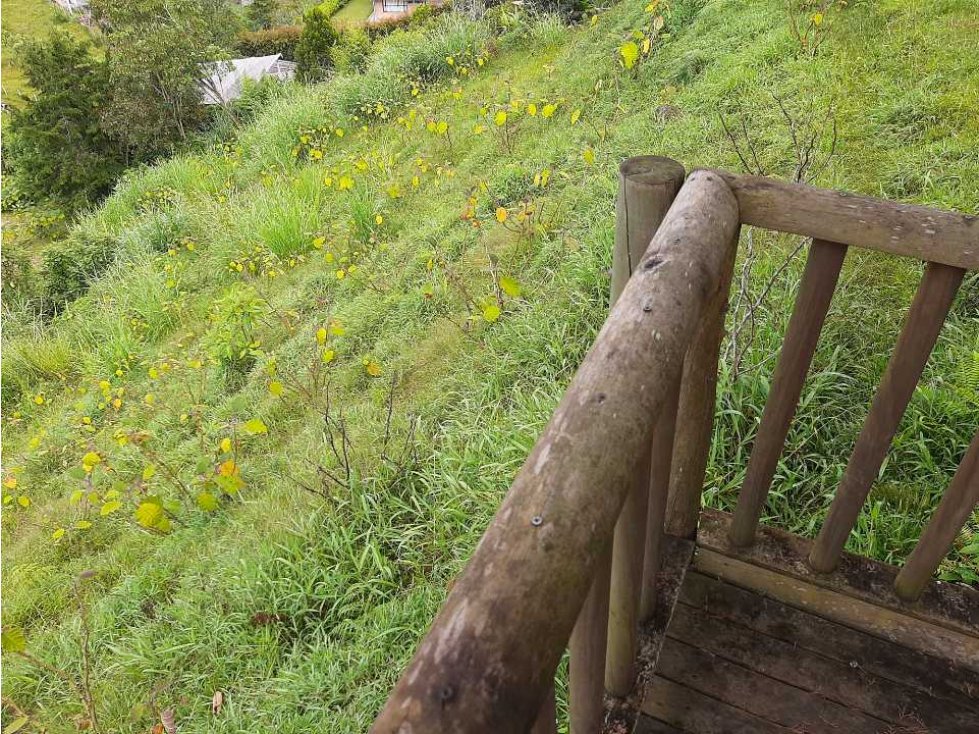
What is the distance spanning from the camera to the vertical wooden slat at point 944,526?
1422 millimetres

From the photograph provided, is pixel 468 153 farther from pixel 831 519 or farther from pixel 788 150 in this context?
pixel 831 519

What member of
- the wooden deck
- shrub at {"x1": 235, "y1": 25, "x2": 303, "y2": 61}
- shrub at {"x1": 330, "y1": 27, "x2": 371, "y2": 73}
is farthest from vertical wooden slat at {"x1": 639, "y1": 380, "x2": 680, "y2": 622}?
shrub at {"x1": 235, "y1": 25, "x2": 303, "y2": 61}

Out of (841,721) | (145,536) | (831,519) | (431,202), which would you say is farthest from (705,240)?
(431,202)

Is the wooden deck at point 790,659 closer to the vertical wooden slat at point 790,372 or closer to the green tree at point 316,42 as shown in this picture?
the vertical wooden slat at point 790,372

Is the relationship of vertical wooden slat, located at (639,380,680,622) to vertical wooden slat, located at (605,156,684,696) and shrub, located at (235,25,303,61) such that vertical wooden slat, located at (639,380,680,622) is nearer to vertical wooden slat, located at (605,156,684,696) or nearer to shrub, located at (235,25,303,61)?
vertical wooden slat, located at (605,156,684,696)

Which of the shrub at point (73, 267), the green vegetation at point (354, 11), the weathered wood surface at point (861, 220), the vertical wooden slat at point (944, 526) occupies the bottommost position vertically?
the green vegetation at point (354, 11)

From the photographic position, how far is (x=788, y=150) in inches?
159

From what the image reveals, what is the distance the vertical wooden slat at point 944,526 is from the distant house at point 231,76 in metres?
14.8

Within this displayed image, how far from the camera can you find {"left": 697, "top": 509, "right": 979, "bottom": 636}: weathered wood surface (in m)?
1.65

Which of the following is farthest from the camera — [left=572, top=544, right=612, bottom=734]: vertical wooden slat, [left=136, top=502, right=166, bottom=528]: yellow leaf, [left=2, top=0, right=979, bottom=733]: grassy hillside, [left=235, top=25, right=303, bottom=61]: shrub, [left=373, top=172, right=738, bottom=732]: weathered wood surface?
[left=235, top=25, right=303, bottom=61]: shrub

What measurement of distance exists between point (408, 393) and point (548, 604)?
3.65 meters

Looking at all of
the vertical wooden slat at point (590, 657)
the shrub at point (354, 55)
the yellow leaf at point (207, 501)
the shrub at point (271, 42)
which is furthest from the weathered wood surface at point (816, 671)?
the shrub at point (271, 42)

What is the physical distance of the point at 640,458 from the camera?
2.48ft

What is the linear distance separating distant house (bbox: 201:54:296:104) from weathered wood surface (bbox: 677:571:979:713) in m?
14.5
